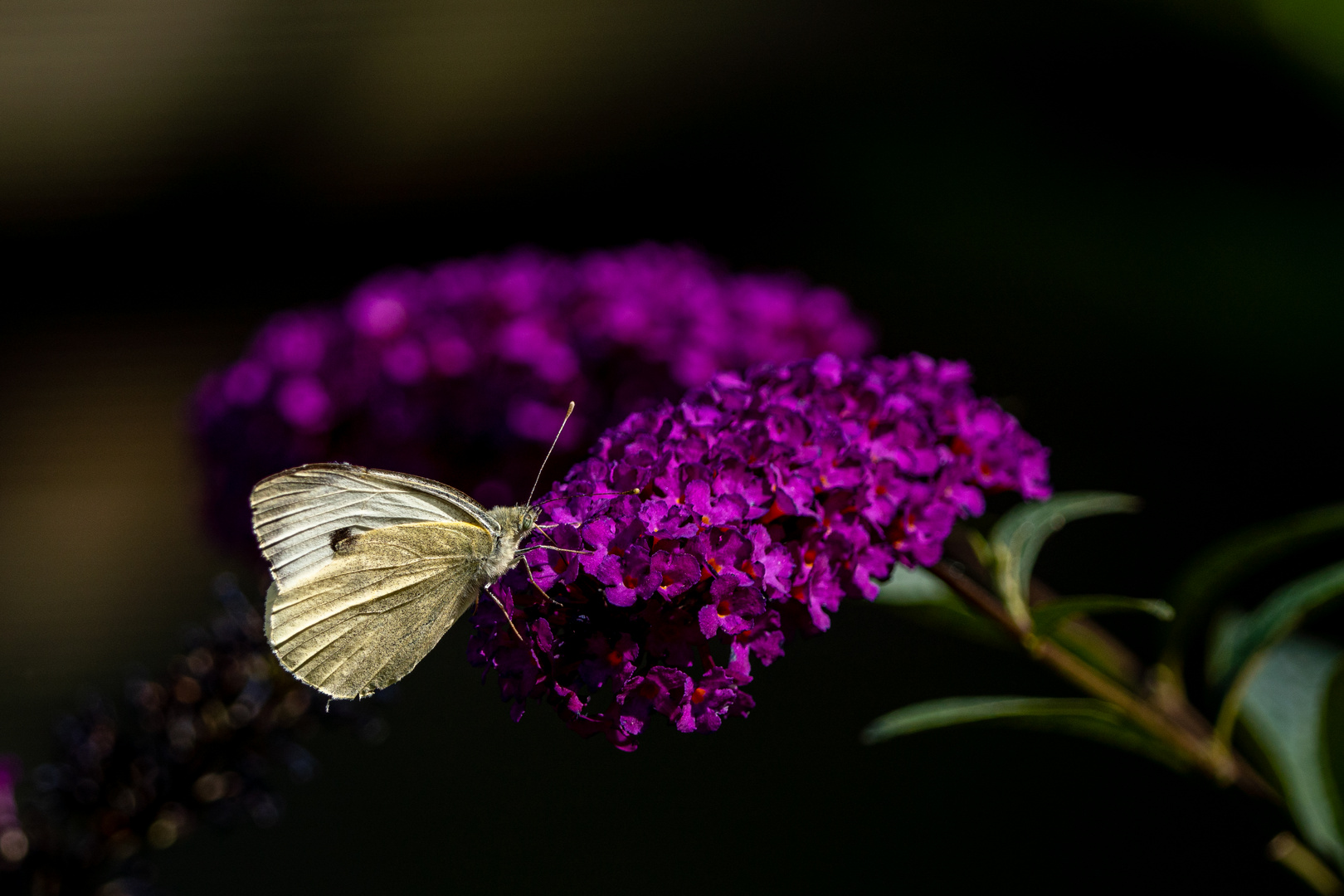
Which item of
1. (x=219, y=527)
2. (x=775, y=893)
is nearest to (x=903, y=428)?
(x=219, y=527)

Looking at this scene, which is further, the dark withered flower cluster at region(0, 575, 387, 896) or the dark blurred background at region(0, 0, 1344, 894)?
the dark blurred background at region(0, 0, 1344, 894)

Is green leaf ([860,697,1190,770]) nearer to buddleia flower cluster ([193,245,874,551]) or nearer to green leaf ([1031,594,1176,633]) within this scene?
green leaf ([1031,594,1176,633])

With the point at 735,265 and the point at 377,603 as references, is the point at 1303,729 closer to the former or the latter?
the point at 377,603

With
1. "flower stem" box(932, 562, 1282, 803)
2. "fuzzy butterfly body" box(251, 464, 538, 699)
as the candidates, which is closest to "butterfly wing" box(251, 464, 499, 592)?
"fuzzy butterfly body" box(251, 464, 538, 699)

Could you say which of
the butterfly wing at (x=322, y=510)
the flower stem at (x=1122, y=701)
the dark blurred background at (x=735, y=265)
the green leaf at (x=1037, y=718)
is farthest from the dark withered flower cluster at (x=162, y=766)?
the dark blurred background at (x=735, y=265)

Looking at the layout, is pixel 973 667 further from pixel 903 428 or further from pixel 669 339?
pixel 903 428

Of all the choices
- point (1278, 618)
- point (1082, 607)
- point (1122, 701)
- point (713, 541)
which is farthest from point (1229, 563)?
point (713, 541)
